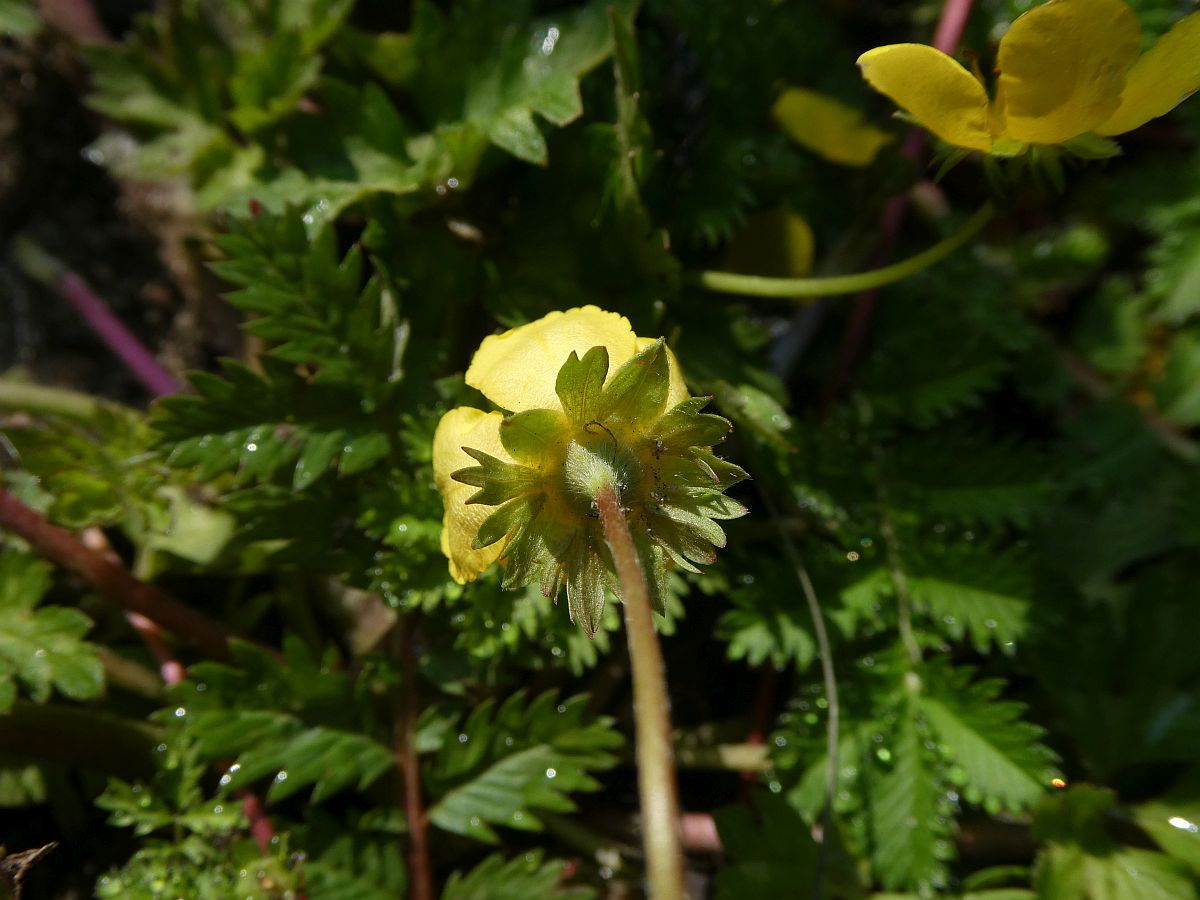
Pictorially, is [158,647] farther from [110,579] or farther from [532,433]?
[532,433]

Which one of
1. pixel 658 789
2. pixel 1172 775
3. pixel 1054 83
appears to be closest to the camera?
pixel 658 789

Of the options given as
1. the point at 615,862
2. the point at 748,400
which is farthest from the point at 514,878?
the point at 748,400

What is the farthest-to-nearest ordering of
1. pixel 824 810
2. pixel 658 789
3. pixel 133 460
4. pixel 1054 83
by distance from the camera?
pixel 133 460, pixel 824 810, pixel 1054 83, pixel 658 789

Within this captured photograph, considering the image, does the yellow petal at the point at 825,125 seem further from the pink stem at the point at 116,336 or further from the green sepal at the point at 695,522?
the pink stem at the point at 116,336

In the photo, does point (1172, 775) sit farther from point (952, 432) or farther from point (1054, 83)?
point (1054, 83)

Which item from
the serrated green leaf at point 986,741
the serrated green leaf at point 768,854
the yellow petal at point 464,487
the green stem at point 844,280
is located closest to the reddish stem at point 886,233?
the green stem at point 844,280

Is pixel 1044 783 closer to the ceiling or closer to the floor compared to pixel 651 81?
closer to the floor

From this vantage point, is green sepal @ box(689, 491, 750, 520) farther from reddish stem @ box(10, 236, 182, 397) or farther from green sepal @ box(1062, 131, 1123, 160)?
reddish stem @ box(10, 236, 182, 397)

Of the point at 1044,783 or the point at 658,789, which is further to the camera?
the point at 1044,783
